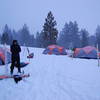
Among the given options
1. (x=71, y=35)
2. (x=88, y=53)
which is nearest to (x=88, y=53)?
(x=88, y=53)

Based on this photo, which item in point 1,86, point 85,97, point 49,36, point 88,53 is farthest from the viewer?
point 49,36

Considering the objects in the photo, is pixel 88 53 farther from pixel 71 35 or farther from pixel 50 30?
pixel 71 35

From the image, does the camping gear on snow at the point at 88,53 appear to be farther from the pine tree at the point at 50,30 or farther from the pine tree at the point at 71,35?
the pine tree at the point at 71,35

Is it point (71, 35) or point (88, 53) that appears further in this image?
point (71, 35)

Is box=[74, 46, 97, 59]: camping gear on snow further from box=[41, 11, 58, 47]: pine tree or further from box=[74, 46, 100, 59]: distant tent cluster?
box=[41, 11, 58, 47]: pine tree

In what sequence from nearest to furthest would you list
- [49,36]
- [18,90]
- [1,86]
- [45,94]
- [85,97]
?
[85,97]
[45,94]
[18,90]
[1,86]
[49,36]

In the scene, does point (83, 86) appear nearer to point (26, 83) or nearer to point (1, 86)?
point (26, 83)

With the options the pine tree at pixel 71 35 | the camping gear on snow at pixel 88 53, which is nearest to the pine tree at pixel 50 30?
the pine tree at pixel 71 35

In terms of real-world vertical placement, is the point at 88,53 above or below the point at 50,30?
below

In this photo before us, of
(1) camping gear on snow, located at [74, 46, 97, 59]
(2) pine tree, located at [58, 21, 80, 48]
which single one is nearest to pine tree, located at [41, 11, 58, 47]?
(2) pine tree, located at [58, 21, 80, 48]

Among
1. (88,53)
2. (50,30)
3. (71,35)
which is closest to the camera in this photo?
(88,53)

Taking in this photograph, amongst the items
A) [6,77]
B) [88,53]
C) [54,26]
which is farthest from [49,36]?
[6,77]

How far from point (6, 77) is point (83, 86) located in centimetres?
372

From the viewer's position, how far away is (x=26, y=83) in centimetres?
768
